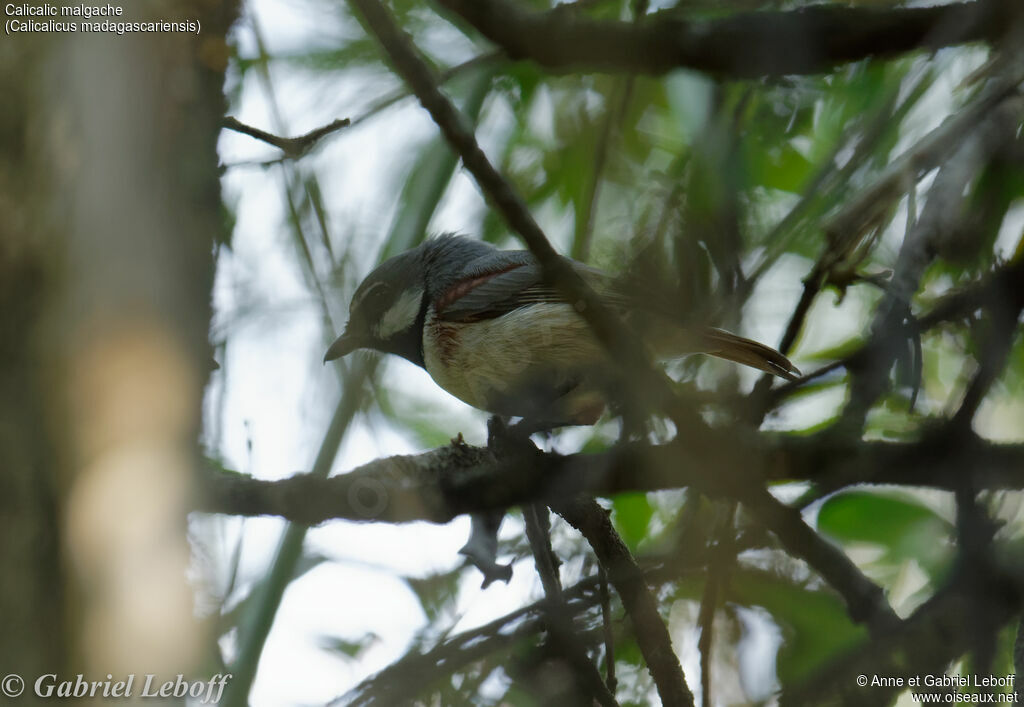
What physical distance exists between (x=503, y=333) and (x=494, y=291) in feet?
1.07

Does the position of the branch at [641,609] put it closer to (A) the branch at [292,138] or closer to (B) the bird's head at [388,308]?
(A) the branch at [292,138]

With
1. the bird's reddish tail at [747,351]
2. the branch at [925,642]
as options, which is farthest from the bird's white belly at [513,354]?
the branch at [925,642]

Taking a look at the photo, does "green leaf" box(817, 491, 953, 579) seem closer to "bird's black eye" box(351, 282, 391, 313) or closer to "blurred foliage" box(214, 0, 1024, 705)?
"blurred foliage" box(214, 0, 1024, 705)

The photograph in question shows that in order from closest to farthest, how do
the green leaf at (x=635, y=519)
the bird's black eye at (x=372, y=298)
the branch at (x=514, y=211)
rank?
the branch at (x=514, y=211), the green leaf at (x=635, y=519), the bird's black eye at (x=372, y=298)

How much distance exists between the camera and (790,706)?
2.20 meters

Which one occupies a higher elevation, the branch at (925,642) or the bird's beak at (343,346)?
the bird's beak at (343,346)

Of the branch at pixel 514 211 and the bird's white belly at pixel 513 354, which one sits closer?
the branch at pixel 514 211

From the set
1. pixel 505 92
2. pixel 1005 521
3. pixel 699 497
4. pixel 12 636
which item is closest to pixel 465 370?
pixel 699 497

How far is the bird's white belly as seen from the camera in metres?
4.01

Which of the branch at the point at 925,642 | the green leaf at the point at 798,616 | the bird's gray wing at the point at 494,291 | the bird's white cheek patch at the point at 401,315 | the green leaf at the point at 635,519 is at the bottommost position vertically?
the branch at the point at 925,642

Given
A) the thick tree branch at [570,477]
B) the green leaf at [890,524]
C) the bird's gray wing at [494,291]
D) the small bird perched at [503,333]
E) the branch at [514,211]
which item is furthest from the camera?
the bird's gray wing at [494,291]

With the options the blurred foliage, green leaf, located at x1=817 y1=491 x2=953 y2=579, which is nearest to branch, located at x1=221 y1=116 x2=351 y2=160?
the blurred foliage

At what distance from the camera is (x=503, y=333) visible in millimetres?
4191

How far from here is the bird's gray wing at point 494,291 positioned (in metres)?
4.33
